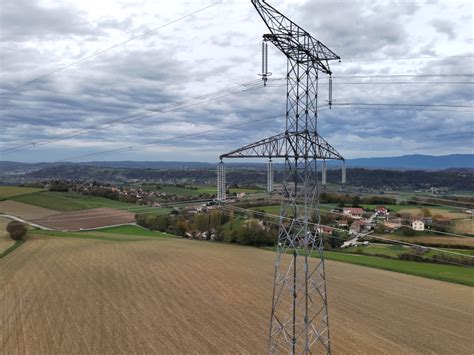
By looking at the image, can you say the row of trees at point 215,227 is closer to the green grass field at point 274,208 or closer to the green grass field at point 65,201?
the green grass field at point 274,208

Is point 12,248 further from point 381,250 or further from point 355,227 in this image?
point 381,250

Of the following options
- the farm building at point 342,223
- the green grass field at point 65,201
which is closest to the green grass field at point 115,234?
the green grass field at point 65,201

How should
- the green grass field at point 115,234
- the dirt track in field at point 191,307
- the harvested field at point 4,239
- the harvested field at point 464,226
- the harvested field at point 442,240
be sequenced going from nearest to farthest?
1. the dirt track in field at point 191,307
2. the harvested field at point 442,240
3. the harvested field at point 4,239
4. the harvested field at point 464,226
5. the green grass field at point 115,234

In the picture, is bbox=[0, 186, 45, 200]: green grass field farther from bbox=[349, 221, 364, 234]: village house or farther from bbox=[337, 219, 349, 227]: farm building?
bbox=[349, 221, 364, 234]: village house

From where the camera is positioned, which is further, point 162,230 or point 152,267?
point 162,230

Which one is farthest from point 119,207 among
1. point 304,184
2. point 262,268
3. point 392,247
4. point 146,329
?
point 304,184

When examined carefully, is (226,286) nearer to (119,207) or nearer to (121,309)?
(121,309)

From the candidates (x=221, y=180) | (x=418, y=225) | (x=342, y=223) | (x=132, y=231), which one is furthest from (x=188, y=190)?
(x=221, y=180)
